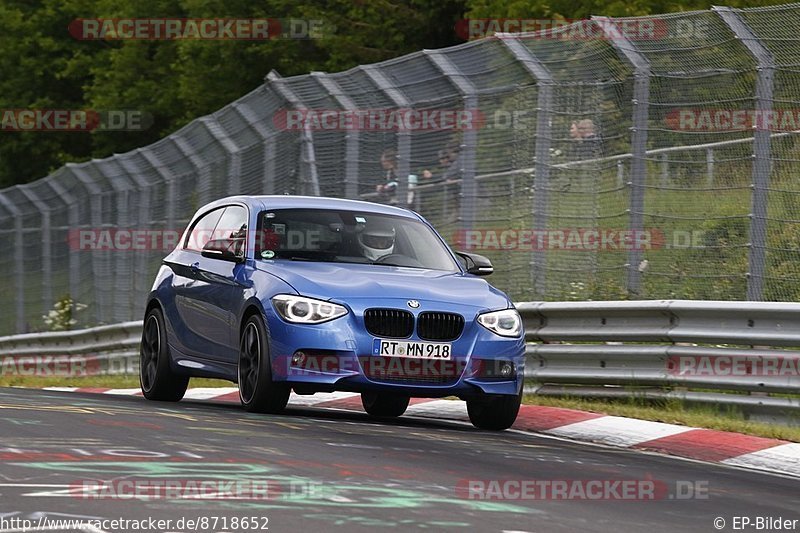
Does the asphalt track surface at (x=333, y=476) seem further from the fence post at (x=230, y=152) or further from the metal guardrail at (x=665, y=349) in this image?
the fence post at (x=230, y=152)

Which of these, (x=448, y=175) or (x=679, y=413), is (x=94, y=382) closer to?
(x=448, y=175)

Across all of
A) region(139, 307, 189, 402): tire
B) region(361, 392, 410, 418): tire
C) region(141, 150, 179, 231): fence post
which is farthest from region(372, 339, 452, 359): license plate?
region(141, 150, 179, 231): fence post

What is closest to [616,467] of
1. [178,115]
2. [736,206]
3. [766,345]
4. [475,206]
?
[766,345]

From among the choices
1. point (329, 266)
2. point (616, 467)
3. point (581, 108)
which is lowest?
point (616, 467)

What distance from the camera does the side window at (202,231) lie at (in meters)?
13.3

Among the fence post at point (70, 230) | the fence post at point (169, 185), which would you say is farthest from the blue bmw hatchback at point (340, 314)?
the fence post at point (70, 230)

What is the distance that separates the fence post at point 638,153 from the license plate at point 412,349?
3.16m

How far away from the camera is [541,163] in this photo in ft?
49.0

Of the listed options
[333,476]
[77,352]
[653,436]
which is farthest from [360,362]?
[77,352]

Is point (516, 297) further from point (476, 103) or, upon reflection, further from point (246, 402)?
point (246, 402)

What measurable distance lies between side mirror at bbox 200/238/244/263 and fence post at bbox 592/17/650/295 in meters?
3.28

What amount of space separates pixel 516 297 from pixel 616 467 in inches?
250

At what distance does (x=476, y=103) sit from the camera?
15.7 m

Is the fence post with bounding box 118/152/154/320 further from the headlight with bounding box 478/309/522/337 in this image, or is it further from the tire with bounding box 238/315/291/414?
the headlight with bounding box 478/309/522/337
